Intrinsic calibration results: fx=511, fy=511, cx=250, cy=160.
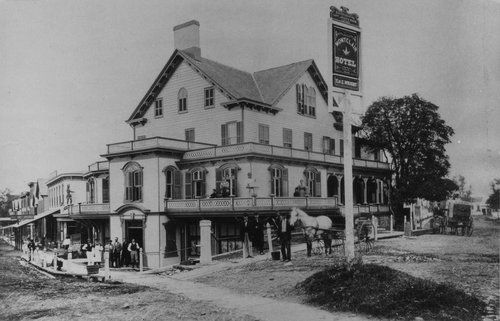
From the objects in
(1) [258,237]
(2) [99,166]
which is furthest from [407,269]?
(2) [99,166]

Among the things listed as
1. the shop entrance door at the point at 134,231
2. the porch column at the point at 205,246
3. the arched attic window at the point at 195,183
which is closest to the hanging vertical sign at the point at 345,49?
the porch column at the point at 205,246

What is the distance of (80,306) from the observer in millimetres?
11164

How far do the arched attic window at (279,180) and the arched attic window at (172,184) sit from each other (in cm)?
533

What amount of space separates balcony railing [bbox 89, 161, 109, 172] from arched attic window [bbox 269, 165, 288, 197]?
488 inches

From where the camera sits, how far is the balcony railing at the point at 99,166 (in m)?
33.3

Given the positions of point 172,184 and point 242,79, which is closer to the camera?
point 172,184

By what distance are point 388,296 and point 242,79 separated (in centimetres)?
2236

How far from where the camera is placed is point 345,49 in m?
12.6

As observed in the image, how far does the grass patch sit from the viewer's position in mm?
9602

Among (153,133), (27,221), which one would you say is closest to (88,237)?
(27,221)

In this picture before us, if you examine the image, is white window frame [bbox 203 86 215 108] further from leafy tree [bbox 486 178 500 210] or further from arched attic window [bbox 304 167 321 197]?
leafy tree [bbox 486 178 500 210]

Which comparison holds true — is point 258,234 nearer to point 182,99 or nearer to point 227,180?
point 227,180

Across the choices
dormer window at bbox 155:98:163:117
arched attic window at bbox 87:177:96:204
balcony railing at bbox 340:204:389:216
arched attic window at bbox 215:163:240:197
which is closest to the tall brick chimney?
dormer window at bbox 155:98:163:117

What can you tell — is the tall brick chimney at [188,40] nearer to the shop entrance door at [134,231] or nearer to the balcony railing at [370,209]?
the shop entrance door at [134,231]
